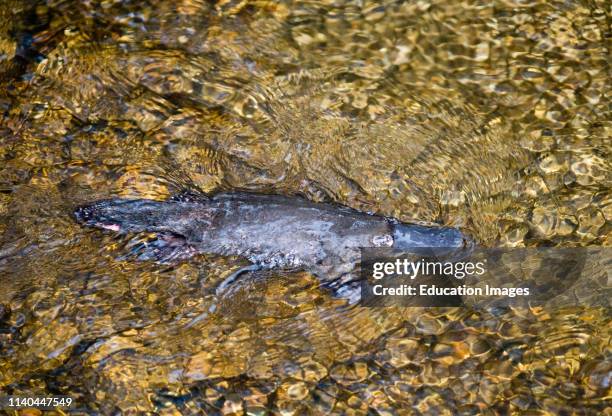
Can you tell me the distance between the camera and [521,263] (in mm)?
3516

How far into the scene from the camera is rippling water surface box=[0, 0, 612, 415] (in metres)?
3.09

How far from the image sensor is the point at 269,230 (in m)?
3.45

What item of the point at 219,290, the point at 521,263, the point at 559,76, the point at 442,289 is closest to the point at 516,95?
the point at 559,76

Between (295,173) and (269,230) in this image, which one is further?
(295,173)

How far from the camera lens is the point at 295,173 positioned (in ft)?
12.9

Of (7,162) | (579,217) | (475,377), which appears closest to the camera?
(475,377)

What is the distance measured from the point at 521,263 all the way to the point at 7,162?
2977 millimetres

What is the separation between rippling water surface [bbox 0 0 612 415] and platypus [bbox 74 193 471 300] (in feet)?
0.30

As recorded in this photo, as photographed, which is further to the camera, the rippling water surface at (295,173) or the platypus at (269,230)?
the platypus at (269,230)

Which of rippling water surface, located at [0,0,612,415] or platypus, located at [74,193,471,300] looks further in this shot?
platypus, located at [74,193,471,300]

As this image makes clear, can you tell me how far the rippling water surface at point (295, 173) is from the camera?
122 inches

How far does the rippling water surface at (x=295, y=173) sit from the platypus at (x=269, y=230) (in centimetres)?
9

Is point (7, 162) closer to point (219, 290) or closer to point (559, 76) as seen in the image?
point (219, 290)

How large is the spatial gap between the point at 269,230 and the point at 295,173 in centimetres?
59
